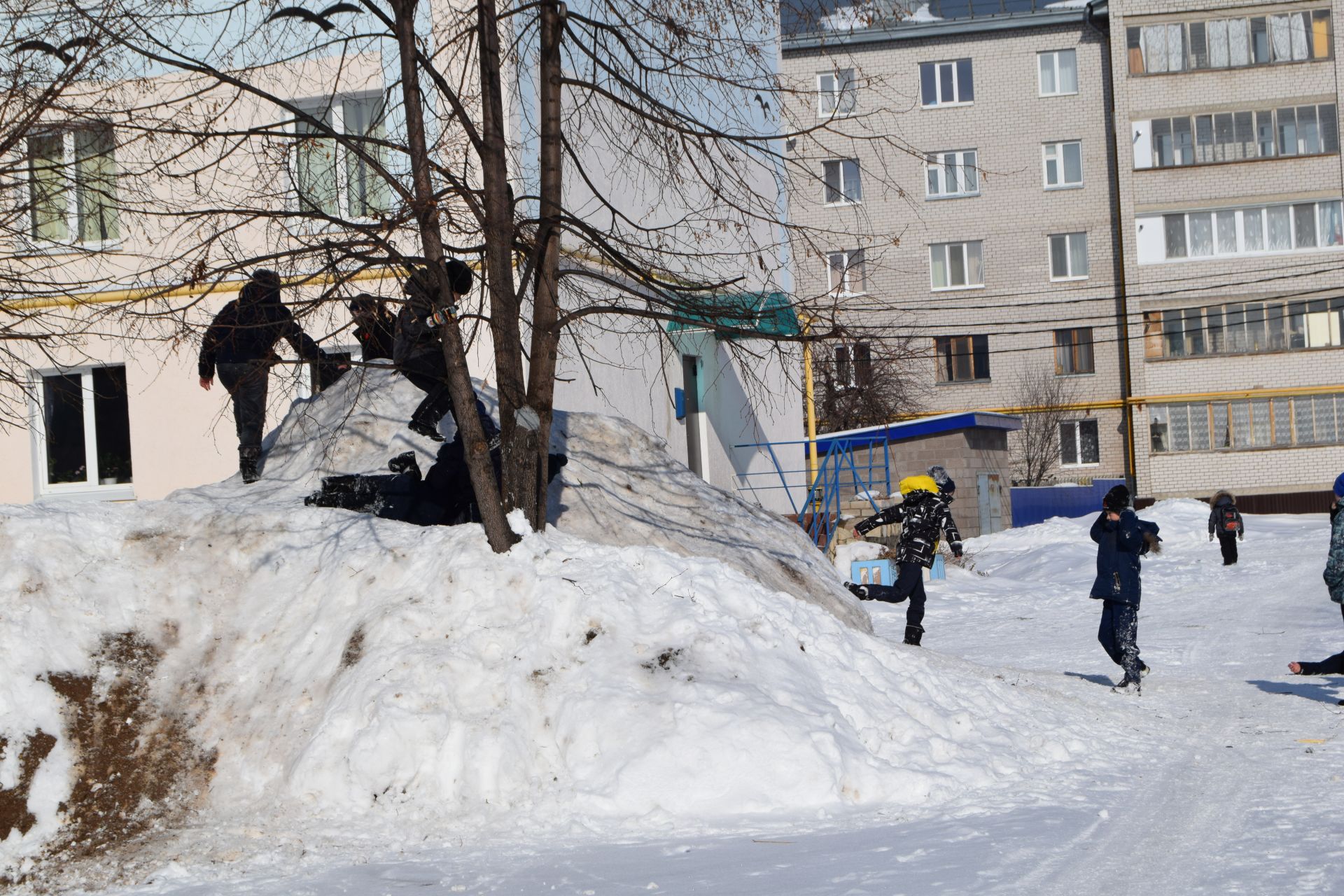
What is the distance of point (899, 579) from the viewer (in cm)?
1064

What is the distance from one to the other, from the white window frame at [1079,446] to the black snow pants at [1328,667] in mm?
30487

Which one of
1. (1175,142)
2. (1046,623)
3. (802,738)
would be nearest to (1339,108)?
(1175,142)

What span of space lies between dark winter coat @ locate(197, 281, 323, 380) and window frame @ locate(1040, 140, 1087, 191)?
33.3 metres

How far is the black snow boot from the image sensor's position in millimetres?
9352

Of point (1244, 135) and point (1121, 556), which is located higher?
point (1244, 135)

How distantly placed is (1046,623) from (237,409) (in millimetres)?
8922

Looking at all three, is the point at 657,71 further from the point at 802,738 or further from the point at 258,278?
the point at 802,738

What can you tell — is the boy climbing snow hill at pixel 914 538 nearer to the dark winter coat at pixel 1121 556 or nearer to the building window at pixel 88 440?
the dark winter coat at pixel 1121 556

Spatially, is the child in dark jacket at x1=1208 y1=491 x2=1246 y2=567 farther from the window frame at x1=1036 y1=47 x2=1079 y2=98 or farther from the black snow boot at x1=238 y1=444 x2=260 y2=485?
the window frame at x1=1036 y1=47 x2=1079 y2=98

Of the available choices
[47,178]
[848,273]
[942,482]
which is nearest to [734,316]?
[848,273]

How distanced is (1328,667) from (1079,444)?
31012mm

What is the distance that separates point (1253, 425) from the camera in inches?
1426

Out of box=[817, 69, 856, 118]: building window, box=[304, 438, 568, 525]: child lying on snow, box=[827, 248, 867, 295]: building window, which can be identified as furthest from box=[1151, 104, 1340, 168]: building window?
box=[304, 438, 568, 525]: child lying on snow

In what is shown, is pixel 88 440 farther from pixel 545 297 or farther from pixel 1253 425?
pixel 1253 425
